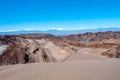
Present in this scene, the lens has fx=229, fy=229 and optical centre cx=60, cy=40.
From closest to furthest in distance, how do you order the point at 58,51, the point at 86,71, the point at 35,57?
1. the point at 86,71
2. the point at 35,57
3. the point at 58,51

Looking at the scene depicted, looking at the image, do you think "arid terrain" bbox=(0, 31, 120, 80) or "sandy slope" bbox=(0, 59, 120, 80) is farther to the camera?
"arid terrain" bbox=(0, 31, 120, 80)

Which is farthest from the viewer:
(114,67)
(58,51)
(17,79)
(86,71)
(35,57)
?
(58,51)

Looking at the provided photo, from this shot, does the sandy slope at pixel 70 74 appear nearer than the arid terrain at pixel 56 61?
Yes

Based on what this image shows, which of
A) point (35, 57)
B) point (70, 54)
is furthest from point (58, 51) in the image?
point (35, 57)

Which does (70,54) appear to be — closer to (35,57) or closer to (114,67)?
(35,57)

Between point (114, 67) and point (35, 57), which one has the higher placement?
point (114, 67)

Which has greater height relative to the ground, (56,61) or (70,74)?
(70,74)

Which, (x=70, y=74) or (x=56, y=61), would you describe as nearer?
(x=70, y=74)

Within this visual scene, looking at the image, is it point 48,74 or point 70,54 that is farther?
point 70,54
